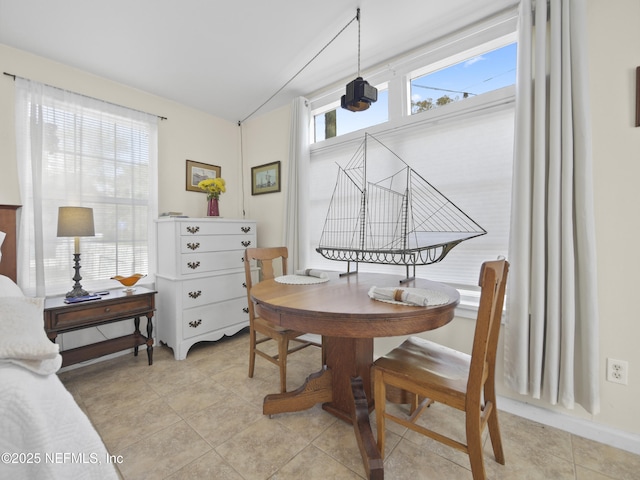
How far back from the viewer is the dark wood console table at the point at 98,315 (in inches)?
77.0

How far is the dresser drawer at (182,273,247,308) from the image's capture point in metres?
2.52

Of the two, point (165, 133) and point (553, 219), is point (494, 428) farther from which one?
point (165, 133)

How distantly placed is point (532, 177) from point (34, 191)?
11.3ft

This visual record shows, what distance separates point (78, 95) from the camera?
2.36 m

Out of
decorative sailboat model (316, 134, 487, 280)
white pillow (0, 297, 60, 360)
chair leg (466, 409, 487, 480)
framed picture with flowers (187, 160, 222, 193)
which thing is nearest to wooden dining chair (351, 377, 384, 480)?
chair leg (466, 409, 487, 480)

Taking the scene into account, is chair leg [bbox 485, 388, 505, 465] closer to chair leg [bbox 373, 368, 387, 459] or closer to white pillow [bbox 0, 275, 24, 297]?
chair leg [bbox 373, 368, 387, 459]

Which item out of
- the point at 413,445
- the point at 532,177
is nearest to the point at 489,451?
the point at 413,445

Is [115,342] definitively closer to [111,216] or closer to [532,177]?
[111,216]

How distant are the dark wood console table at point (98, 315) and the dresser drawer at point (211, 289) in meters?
0.29

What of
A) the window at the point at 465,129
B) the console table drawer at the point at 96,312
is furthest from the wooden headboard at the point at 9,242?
the window at the point at 465,129

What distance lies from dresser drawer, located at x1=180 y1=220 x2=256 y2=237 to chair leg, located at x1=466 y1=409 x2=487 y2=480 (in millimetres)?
2392

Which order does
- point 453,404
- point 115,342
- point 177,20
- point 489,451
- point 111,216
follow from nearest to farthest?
point 453,404 → point 489,451 → point 177,20 → point 115,342 → point 111,216

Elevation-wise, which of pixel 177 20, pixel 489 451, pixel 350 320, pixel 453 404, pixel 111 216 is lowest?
pixel 489 451

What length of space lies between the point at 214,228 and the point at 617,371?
2.98 metres
